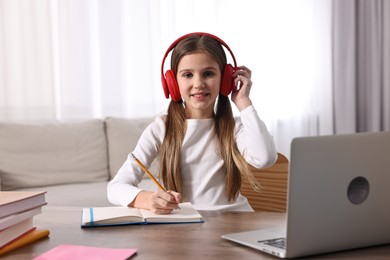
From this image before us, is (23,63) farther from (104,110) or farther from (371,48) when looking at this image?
(371,48)

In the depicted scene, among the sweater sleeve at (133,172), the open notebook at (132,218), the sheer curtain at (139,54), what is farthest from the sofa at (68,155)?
the open notebook at (132,218)

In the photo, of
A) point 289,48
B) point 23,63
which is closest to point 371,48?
point 289,48

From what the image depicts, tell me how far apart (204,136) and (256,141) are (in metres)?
0.22

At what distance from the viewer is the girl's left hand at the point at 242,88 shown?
175 cm

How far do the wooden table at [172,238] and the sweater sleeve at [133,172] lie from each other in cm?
16

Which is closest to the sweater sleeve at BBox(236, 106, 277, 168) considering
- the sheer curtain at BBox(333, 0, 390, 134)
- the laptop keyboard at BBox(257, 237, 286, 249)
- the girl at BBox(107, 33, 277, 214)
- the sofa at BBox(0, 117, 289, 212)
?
the girl at BBox(107, 33, 277, 214)

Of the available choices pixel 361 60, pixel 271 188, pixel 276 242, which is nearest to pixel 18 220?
pixel 276 242

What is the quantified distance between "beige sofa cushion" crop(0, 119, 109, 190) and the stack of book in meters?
2.20

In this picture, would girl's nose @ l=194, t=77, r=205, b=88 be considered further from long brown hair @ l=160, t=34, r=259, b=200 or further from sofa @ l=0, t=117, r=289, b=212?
sofa @ l=0, t=117, r=289, b=212

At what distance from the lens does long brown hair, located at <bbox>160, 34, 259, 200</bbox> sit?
1.77 meters

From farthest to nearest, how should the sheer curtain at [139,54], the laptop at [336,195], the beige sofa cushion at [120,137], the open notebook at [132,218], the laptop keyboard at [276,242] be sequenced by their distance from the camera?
the sheer curtain at [139,54]
the beige sofa cushion at [120,137]
the open notebook at [132,218]
the laptop keyboard at [276,242]
the laptop at [336,195]

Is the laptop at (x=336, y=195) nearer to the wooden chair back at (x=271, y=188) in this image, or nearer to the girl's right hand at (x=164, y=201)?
the girl's right hand at (x=164, y=201)

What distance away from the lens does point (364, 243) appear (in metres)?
1.01

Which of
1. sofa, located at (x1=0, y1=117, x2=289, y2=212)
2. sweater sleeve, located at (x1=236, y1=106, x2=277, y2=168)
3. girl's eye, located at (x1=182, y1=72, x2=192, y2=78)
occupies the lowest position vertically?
sofa, located at (x1=0, y1=117, x2=289, y2=212)
